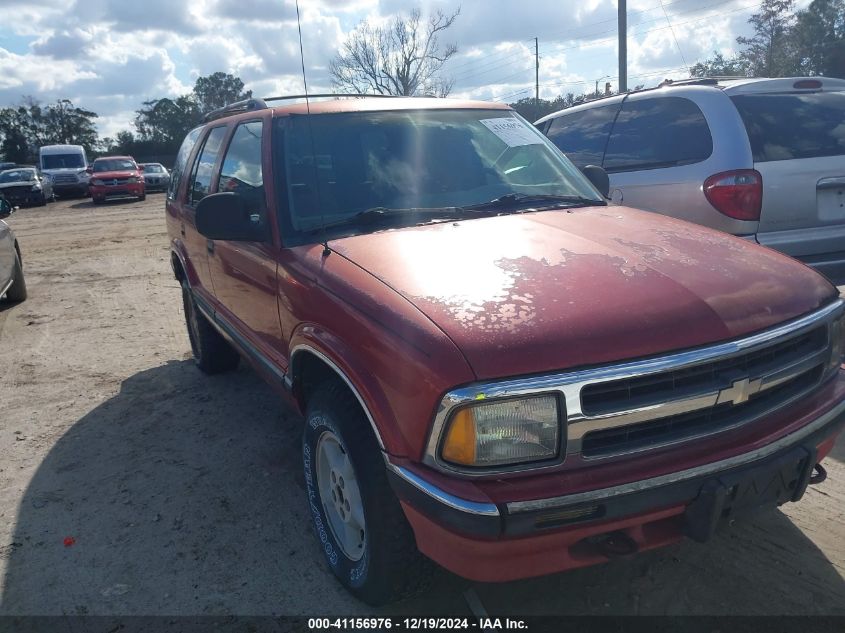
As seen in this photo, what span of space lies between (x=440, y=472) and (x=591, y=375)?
53cm

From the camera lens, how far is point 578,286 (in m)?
2.24

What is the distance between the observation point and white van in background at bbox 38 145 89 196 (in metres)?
29.5

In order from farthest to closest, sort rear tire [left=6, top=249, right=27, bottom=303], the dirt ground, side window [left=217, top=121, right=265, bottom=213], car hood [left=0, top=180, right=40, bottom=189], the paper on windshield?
car hood [left=0, top=180, right=40, bottom=189], rear tire [left=6, top=249, right=27, bottom=303], the paper on windshield, side window [left=217, top=121, right=265, bottom=213], the dirt ground

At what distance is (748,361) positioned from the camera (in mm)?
2199

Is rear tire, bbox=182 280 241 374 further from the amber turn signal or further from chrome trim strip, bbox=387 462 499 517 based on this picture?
the amber turn signal

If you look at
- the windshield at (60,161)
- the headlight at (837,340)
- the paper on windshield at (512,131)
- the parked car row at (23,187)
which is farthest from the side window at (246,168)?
the windshield at (60,161)

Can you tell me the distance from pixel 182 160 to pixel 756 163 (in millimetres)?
4315

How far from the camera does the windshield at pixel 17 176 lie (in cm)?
2603

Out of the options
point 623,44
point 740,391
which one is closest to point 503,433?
point 740,391

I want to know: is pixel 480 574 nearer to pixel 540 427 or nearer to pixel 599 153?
pixel 540 427

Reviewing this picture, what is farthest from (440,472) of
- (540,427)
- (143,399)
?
(143,399)

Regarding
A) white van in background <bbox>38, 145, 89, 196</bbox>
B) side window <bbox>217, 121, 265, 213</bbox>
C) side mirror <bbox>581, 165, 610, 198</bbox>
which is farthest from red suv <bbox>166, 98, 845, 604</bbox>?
white van in background <bbox>38, 145, 89, 196</bbox>

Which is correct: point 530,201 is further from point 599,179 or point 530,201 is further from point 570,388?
point 570,388

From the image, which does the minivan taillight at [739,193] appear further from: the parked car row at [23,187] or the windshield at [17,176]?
the windshield at [17,176]
